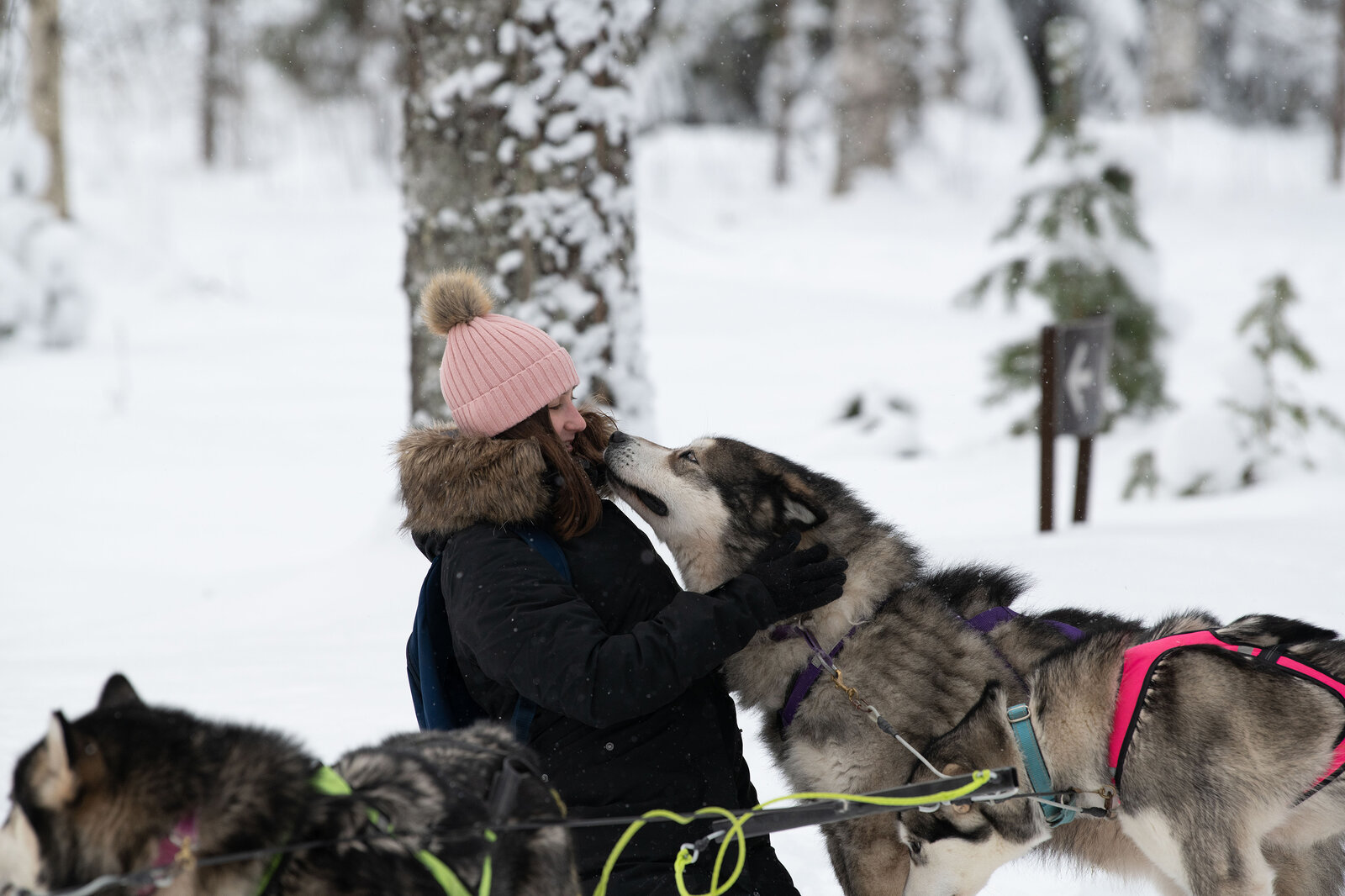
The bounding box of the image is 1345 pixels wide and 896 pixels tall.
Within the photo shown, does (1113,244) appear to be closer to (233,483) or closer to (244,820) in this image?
(233,483)

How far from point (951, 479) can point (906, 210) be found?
38.6 feet

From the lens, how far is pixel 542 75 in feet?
16.6

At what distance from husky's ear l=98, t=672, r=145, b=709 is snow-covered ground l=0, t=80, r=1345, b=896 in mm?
2012

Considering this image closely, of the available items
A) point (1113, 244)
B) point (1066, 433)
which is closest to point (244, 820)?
Result: point (1066, 433)

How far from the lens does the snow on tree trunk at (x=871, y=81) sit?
1777 centimetres

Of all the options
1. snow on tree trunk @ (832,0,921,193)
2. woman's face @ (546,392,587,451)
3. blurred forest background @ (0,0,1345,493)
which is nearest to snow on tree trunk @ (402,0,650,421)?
blurred forest background @ (0,0,1345,493)

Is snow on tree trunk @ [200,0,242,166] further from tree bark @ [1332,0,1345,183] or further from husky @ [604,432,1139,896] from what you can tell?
husky @ [604,432,1139,896]

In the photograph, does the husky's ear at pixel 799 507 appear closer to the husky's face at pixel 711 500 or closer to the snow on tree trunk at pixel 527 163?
the husky's face at pixel 711 500

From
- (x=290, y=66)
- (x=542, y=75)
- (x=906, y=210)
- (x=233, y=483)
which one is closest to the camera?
(x=542, y=75)

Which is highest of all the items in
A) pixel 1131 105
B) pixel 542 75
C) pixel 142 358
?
pixel 1131 105

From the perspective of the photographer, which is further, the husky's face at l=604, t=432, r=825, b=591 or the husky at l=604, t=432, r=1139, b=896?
the husky's face at l=604, t=432, r=825, b=591

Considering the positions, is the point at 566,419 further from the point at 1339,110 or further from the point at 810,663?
the point at 1339,110

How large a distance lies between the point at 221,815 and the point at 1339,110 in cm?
2064

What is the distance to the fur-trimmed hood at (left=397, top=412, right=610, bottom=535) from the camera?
2135mm
